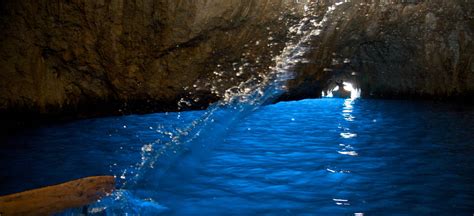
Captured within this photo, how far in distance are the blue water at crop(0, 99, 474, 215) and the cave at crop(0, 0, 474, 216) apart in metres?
0.03

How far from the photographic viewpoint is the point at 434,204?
11.2 ft

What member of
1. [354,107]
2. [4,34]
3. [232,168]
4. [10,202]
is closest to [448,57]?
[354,107]

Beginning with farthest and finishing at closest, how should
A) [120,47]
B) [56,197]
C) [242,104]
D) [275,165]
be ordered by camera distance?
[242,104] → [120,47] → [275,165] → [56,197]

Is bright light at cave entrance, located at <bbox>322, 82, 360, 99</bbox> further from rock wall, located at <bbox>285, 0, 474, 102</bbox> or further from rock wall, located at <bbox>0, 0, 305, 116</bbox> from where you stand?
rock wall, located at <bbox>0, 0, 305, 116</bbox>

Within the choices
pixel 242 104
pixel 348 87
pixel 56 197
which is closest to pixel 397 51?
pixel 348 87

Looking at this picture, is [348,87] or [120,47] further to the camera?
[348,87]

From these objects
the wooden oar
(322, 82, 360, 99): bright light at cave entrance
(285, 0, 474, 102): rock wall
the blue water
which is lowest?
the blue water

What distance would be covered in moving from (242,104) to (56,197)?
6.71 m

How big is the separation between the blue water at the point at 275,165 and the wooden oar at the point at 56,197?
1.04 ft

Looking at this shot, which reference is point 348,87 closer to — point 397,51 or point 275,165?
point 397,51

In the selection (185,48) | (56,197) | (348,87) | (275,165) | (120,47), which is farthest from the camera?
(348,87)

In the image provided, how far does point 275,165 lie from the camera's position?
465 centimetres

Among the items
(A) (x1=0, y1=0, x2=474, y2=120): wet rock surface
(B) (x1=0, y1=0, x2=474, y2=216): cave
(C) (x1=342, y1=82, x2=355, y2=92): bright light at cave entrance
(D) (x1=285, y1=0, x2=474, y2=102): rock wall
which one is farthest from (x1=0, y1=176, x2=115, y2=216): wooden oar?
(C) (x1=342, y1=82, x2=355, y2=92): bright light at cave entrance

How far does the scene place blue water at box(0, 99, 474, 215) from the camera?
11.5 ft
